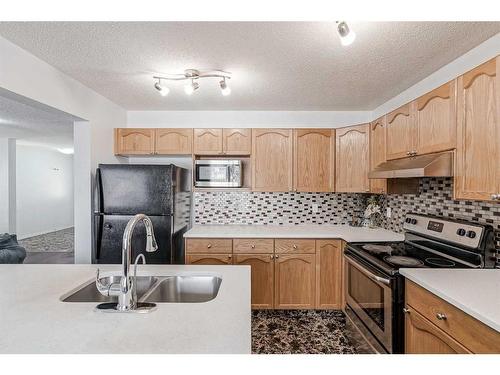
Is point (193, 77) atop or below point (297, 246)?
atop

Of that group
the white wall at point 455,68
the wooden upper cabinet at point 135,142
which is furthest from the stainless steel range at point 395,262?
the wooden upper cabinet at point 135,142

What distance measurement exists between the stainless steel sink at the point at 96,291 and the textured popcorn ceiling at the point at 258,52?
137cm

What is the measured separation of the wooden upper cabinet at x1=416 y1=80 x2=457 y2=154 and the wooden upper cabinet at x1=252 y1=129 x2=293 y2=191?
1.38 metres

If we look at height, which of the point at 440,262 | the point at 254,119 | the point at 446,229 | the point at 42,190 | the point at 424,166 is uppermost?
the point at 254,119

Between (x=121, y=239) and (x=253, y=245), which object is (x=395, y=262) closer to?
(x=253, y=245)

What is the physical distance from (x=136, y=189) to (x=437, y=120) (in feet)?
7.90

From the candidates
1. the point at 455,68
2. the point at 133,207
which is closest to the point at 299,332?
the point at 133,207

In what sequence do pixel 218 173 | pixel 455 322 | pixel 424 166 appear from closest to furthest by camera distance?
pixel 455 322, pixel 424 166, pixel 218 173

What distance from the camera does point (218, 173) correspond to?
3197mm

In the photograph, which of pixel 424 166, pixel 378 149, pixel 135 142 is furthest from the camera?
pixel 135 142

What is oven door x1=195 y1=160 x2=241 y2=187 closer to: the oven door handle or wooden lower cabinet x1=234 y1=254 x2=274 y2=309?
wooden lower cabinet x1=234 y1=254 x2=274 y2=309

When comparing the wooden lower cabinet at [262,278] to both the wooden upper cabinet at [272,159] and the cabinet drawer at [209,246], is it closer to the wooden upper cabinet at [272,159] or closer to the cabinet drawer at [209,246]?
the cabinet drawer at [209,246]

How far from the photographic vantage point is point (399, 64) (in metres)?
2.15
